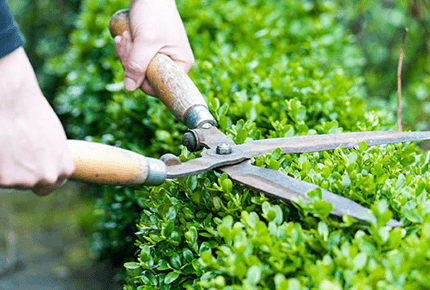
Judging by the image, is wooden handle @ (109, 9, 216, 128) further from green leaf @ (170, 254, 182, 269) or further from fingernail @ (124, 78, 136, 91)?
green leaf @ (170, 254, 182, 269)

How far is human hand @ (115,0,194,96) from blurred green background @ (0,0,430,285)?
233 cm

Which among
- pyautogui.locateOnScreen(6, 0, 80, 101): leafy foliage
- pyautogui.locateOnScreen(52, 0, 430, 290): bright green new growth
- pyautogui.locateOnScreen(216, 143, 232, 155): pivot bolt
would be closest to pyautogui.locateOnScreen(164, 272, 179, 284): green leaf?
pyautogui.locateOnScreen(52, 0, 430, 290): bright green new growth

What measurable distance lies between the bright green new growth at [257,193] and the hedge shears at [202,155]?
6 cm

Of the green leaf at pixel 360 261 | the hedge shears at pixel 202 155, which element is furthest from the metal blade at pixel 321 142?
the green leaf at pixel 360 261

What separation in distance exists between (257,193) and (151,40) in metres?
1.07

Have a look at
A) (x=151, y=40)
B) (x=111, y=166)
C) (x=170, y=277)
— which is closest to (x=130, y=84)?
(x=151, y=40)

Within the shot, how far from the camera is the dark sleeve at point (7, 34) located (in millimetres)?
1255

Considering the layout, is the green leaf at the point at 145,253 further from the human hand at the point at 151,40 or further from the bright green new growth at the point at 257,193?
the human hand at the point at 151,40

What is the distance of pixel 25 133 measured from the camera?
4.20 ft

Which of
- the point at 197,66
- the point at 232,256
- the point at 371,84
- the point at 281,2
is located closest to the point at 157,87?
the point at 197,66

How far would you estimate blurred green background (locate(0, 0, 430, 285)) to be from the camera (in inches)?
168

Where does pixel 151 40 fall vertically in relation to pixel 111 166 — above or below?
above

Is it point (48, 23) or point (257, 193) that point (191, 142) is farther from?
point (48, 23)

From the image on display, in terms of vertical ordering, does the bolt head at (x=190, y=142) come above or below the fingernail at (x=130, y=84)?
below
